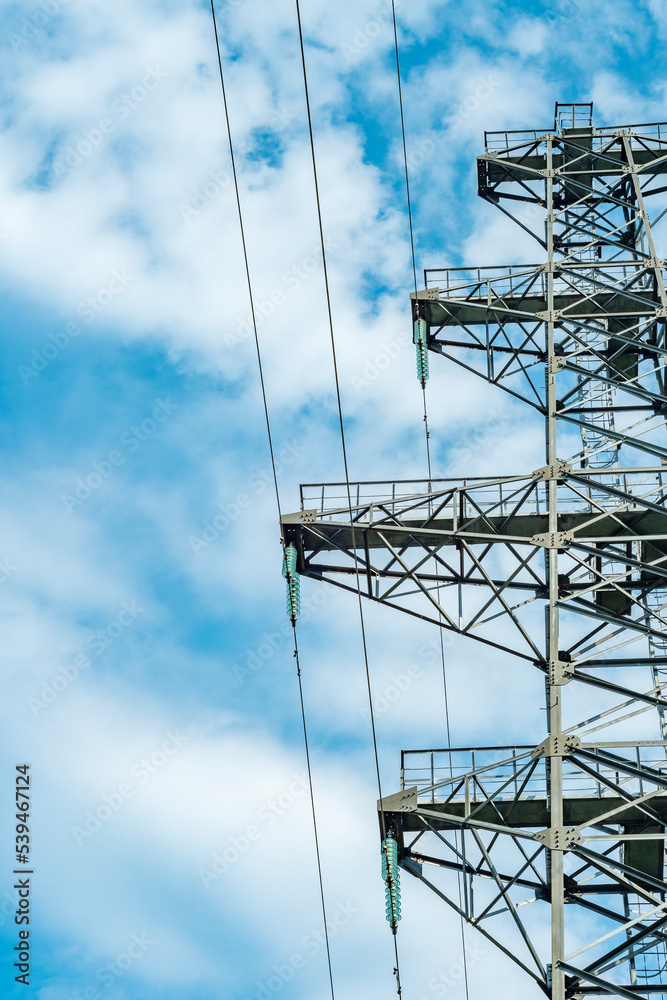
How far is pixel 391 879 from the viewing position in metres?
25.9

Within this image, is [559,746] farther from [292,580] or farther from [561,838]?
[292,580]

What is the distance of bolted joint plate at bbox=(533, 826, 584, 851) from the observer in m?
23.4

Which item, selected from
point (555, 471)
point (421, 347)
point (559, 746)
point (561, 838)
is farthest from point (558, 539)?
point (421, 347)

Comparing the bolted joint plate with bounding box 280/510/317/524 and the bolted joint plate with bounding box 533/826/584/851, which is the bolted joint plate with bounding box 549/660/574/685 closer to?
the bolted joint plate with bounding box 533/826/584/851

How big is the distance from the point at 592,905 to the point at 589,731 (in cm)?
356

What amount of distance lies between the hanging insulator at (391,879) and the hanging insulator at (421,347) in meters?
12.2

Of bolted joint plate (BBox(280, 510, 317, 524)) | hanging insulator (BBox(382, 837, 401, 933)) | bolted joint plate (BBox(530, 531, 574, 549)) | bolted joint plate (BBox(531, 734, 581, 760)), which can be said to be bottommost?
hanging insulator (BBox(382, 837, 401, 933))

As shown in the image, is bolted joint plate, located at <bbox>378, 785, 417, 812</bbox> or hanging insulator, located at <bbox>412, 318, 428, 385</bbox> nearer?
bolted joint plate, located at <bbox>378, 785, 417, 812</bbox>

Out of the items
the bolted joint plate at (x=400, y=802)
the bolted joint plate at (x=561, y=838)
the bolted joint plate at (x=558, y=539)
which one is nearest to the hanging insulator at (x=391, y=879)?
the bolted joint plate at (x=400, y=802)

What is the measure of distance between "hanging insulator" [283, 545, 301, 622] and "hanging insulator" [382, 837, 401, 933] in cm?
503

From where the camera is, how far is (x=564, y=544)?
2639cm

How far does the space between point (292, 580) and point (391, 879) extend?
6.75 meters

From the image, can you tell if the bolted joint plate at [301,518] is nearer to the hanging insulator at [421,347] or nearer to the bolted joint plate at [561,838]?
the hanging insulator at [421,347]

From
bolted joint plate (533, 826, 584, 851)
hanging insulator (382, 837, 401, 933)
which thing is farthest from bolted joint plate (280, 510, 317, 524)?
bolted joint plate (533, 826, 584, 851)
